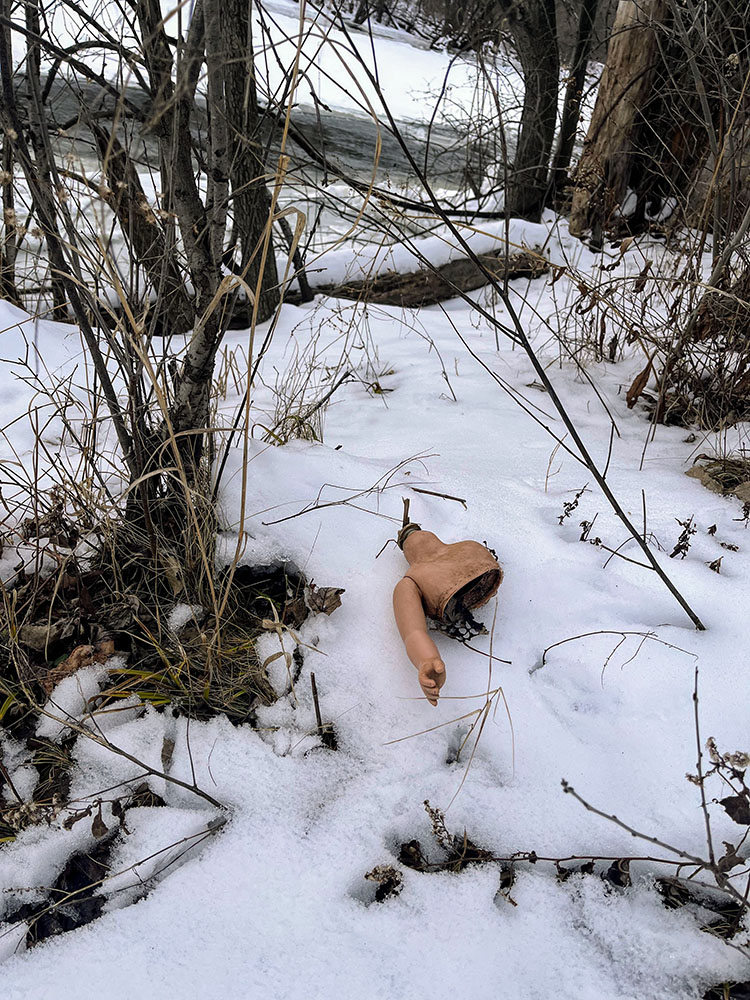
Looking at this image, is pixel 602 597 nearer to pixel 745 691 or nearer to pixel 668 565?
pixel 668 565

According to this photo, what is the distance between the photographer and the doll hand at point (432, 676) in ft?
4.09

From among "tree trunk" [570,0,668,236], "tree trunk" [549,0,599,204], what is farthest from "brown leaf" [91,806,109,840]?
"tree trunk" [549,0,599,204]

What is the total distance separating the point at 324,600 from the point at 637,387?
4.44ft

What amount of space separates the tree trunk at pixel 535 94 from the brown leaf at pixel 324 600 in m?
3.38

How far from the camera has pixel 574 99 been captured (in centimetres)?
449

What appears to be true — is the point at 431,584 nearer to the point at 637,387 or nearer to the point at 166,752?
the point at 166,752

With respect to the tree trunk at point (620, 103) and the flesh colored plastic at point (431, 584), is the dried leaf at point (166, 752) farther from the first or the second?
the tree trunk at point (620, 103)

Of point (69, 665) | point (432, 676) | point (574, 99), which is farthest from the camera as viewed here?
point (574, 99)

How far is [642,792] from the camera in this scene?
125 cm

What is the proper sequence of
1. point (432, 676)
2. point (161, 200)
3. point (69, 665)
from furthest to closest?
1. point (161, 200)
2. point (69, 665)
3. point (432, 676)

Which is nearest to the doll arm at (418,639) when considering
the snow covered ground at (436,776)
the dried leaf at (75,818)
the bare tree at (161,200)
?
the snow covered ground at (436,776)

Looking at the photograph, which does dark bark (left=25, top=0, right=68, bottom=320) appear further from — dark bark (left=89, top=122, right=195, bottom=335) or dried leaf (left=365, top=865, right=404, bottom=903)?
dried leaf (left=365, top=865, right=404, bottom=903)

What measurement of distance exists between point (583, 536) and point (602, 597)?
7.2 inches

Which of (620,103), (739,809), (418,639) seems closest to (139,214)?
(418,639)
